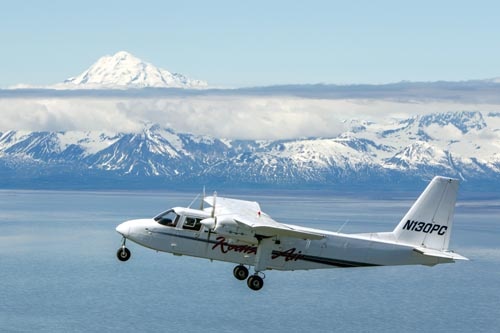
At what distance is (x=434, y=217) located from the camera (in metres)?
56.5

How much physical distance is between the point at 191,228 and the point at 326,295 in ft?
476

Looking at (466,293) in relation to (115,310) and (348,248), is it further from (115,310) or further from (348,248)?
(348,248)

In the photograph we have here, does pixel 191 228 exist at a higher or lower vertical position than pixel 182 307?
higher

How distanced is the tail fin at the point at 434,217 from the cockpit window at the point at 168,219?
14980mm

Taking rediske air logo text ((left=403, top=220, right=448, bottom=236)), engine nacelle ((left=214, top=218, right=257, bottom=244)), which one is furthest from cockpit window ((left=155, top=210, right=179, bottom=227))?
rediske air logo text ((left=403, top=220, right=448, bottom=236))

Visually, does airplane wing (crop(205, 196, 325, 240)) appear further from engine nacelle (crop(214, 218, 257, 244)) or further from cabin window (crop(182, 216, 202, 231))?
cabin window (crop(182, 216, 202, 231))

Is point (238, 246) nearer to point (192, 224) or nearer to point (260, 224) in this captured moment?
point (192, 224)

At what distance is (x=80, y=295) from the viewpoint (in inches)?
7667

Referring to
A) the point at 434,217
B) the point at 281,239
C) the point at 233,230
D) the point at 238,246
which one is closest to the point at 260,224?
the point at 233,230

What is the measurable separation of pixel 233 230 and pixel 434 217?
1423 centimetres

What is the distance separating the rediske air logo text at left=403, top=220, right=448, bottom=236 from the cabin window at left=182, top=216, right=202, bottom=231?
14072mm

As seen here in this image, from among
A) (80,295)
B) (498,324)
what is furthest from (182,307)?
(498,324)

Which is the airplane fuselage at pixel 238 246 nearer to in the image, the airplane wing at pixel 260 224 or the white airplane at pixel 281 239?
the white airplane at pixel 281 239

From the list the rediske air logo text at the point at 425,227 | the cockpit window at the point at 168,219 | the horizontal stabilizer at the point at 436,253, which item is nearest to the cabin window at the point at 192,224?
the cockpit window at the point at 168,219
